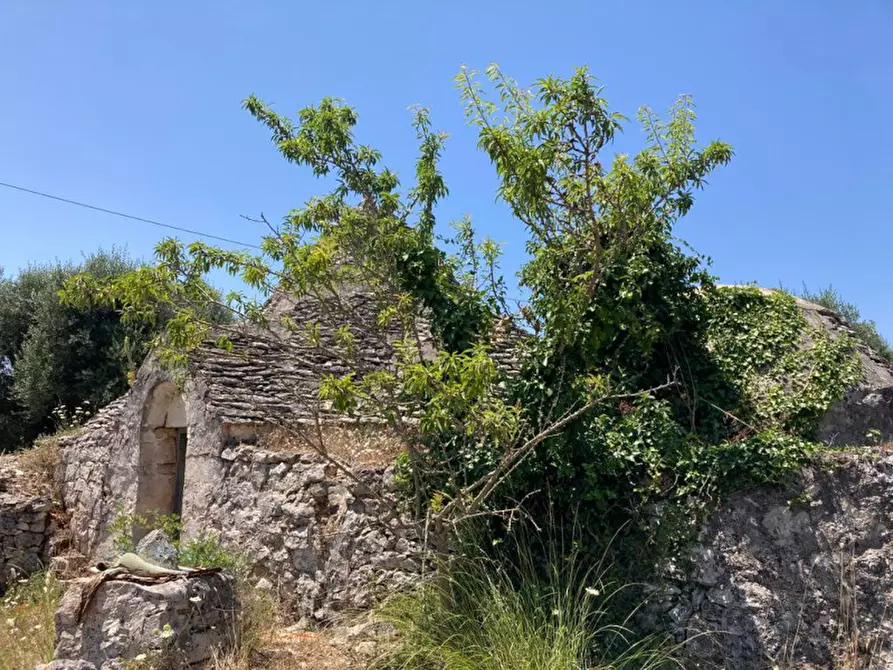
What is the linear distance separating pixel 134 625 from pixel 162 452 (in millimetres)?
6213

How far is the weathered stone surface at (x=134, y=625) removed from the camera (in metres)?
5.46

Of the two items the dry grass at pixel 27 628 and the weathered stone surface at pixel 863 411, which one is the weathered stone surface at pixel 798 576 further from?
the dry grass at pixel 27 628

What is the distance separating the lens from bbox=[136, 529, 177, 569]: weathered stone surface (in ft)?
21.8

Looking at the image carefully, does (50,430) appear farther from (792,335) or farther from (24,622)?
(792,335)

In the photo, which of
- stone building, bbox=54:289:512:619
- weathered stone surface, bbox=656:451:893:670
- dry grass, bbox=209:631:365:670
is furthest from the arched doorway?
weathered stone surface, bbox=656:451:893:670

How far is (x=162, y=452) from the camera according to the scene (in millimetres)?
11367

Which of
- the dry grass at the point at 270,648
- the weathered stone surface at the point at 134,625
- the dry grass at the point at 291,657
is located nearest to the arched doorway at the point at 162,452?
the dry grass at the point at 270,648

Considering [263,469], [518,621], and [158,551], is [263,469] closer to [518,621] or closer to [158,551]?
[158,551]

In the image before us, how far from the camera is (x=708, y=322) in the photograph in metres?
8.22

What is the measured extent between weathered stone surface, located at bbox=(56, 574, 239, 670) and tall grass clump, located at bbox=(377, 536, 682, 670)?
150 centimetres

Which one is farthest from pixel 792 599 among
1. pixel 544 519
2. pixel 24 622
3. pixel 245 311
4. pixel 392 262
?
pixel 24 622

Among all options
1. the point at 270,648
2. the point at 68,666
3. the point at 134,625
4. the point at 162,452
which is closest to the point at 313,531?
the point at 270,648

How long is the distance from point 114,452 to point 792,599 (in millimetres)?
9947

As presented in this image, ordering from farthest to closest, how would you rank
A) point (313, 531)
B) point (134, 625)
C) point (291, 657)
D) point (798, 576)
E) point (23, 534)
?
1. point (23, 534)
2. point (313, 531)
3. point (291, 657)
4. point (798, 576)
5. point (134, 625)
